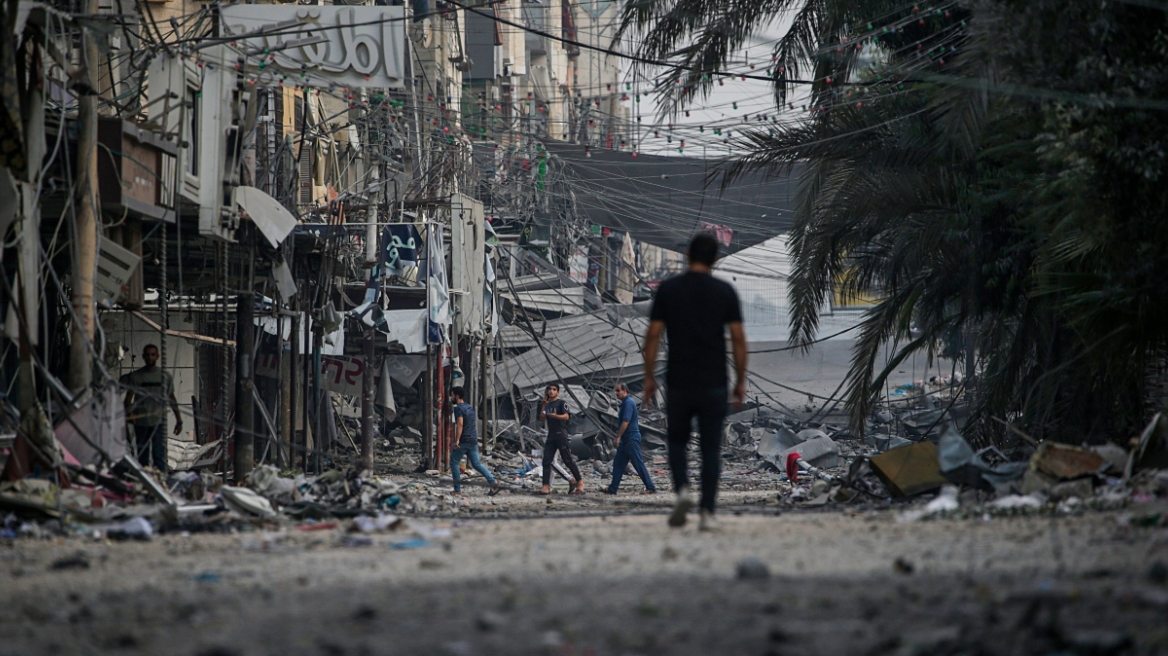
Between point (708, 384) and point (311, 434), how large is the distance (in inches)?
676

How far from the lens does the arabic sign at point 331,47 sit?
1420 cm

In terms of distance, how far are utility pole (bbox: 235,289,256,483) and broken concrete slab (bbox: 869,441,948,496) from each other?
674 centimetres

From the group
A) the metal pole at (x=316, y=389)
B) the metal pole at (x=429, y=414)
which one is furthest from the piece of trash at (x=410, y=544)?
the metal pole at (x=429, y=414)

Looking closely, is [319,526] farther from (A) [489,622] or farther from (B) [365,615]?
(A) [489,622]

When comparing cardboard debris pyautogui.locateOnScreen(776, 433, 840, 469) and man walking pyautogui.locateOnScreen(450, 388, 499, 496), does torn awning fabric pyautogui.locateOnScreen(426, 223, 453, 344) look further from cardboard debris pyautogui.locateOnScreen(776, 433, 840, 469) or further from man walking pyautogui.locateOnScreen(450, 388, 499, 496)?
cardboard debris pyautogui.locateOnScreen(776, 433, 840, 469)

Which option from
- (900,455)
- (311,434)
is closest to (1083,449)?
(900,455)

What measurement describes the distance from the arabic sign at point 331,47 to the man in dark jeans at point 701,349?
748cm

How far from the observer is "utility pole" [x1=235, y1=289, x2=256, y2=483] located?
47.7ft

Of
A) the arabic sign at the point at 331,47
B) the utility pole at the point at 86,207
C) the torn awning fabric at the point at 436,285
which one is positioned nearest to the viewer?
the utility pole at the point at 86,207

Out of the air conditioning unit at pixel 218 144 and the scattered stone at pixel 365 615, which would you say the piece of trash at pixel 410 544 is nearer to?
the scattered stone at pixel 365 615

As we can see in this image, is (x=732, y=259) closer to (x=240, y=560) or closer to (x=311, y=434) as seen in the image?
(x=311, y=434)

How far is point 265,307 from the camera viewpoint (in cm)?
2127

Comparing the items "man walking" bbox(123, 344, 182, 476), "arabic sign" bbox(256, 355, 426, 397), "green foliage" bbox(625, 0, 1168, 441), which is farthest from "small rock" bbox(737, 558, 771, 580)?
"arabic sign" bbox(256, 355, 426, 397)

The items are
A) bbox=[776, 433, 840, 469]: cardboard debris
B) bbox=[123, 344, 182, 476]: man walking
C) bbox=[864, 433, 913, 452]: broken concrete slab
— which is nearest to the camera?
bbox=[123, 344, 182, 476]: man walking
